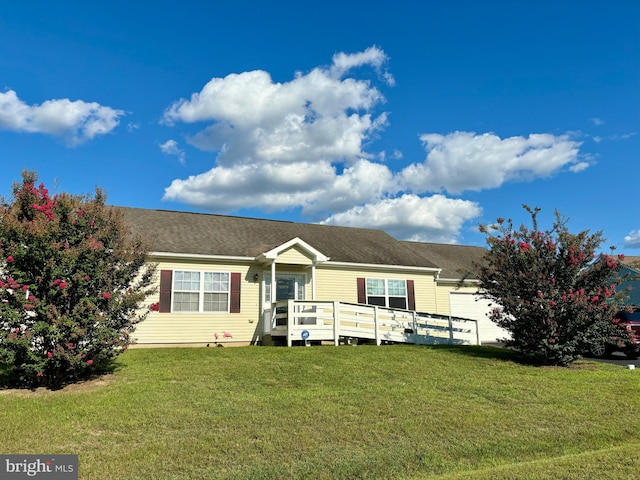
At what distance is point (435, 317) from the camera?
1627cm

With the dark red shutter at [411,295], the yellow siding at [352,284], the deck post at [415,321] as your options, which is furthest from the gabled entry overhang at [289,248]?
the dark red shutter at [411,295]

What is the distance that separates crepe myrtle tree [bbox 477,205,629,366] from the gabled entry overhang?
638 cm

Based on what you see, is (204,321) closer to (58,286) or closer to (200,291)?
(200,291)

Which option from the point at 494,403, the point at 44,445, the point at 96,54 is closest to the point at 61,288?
the point at 44,445

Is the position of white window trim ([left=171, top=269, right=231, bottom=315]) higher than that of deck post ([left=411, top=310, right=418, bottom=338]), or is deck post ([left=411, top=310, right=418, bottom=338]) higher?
white window trim ([left=171, top=269, right=231, bottom=315])

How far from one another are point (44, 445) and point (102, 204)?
15.3ft

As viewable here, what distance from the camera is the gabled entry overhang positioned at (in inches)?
595

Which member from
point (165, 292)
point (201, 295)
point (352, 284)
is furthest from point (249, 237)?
point (352, 284)

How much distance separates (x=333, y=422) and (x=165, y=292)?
9748 millimetres

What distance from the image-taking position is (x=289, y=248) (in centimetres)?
1564

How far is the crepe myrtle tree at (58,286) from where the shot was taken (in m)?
7.64

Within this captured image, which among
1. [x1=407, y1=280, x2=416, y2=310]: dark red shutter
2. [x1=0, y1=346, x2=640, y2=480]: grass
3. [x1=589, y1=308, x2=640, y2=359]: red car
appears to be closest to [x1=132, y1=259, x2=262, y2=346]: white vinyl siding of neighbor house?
[x1=0, y1=346, x2=640, y2=480]: grass

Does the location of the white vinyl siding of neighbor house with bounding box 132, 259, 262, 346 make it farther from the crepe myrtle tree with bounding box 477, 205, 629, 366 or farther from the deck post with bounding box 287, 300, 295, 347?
the crepe myrtle tree with bounding box 477, 205, 629, 366

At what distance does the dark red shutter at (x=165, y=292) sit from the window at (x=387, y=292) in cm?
748
